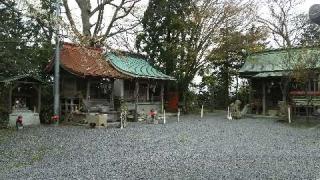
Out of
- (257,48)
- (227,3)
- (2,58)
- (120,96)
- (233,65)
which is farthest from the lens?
(233,65)

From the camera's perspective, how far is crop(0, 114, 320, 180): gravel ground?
25.3ft

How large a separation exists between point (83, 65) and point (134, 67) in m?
4.78

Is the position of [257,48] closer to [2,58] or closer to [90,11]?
[90,11]

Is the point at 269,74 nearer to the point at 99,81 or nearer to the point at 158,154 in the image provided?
the point at 99,81

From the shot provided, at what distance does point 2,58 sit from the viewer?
1609 centimetres

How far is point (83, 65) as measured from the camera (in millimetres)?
20969

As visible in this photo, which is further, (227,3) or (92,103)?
(227,3)

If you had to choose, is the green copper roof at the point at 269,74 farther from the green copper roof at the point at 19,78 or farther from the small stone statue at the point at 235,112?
the green copper roof at the point at 19,78

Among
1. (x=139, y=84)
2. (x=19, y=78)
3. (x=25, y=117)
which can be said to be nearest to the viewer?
(x=19, y=78)

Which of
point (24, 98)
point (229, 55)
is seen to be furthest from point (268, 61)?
point (24, 98)

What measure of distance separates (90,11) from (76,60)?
740 cm

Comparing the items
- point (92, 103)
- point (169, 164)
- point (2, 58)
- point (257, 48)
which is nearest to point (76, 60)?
point (92, 103)

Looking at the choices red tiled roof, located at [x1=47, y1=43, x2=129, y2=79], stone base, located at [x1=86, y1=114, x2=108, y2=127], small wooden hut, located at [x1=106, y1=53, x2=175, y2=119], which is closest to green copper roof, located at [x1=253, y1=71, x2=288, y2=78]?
small wooden hut, located at [x1=106, y1=53, x2=175, y2=119]

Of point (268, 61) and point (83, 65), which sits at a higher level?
point (268, 61)
